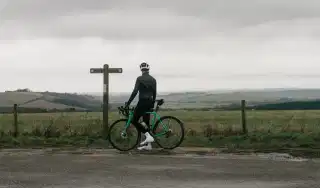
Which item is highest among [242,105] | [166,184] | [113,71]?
[113,71]

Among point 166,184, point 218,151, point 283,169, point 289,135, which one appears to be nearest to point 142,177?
point 166,184

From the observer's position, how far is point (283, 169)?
10.4 m

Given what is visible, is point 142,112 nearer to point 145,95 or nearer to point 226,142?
point 145,95

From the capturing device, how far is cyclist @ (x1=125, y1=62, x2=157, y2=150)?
42.9 feet

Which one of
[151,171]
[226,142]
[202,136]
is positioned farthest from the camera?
[202,136]

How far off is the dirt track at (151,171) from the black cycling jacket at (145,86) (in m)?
1.54

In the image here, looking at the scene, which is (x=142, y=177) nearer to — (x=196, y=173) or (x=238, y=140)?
(x=196, y=173)

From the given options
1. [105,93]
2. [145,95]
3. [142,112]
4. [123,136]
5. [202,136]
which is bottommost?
[202,136]

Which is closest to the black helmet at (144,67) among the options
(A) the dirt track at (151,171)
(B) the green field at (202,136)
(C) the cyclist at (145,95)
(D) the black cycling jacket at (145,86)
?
(C) the cyclist at (145,95)

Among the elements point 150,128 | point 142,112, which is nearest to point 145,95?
point 142,112

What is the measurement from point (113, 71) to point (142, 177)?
7.11 metres

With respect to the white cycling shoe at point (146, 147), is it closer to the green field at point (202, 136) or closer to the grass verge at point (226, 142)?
the grass verge at point (226, 142)

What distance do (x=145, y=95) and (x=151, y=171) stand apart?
3349 mm

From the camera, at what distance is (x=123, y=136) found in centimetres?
1359
